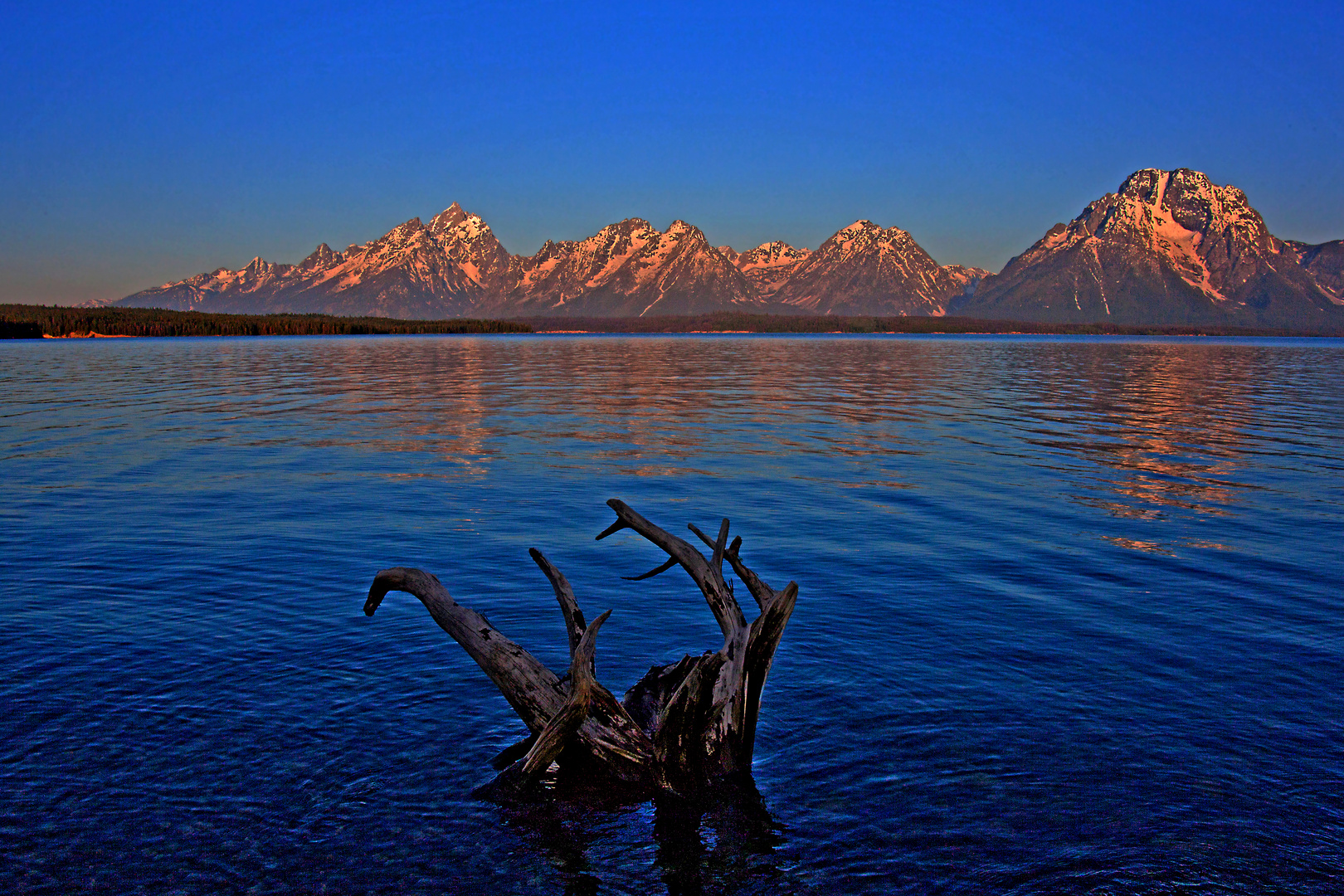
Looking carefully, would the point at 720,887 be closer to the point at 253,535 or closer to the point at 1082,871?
the point at 1082,871

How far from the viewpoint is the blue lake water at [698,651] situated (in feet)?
26.5

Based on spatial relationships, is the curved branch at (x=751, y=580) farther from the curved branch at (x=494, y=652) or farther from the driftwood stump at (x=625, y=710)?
the curved branch at (x=494, y=652)

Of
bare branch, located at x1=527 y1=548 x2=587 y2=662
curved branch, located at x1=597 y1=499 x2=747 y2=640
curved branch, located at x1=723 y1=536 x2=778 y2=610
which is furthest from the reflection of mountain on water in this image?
bare branch, located at x1=527 y1=548 x2=587 y2=662

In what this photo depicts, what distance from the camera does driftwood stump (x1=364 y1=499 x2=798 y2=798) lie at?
902 centimetres

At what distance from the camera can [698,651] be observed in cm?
1338

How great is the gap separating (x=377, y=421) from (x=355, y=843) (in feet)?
127

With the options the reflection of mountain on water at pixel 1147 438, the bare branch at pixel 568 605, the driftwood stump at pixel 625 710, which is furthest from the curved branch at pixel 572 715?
the reflection of mountain on water at pixel 1147 438

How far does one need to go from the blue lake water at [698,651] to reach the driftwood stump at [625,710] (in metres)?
0.43

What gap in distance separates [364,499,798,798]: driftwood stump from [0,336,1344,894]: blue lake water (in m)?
0.43

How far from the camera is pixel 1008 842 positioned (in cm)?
826

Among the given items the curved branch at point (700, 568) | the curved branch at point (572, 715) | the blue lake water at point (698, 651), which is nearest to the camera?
the blue lake water at point (698, 651)

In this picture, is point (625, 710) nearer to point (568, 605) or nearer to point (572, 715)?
point (572, 715)

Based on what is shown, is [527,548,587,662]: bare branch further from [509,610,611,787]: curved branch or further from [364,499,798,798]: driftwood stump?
[509,610,611,787]: curved branch

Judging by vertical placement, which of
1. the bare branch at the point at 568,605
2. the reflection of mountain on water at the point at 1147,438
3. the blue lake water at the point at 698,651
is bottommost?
the blue lake water at the point at 698,651
